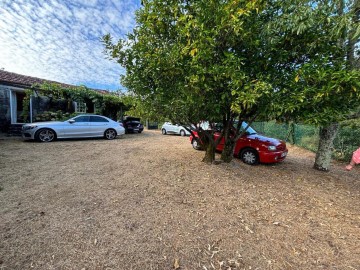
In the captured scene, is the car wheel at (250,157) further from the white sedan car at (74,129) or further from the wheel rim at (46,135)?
the wheel rim at (46,135)

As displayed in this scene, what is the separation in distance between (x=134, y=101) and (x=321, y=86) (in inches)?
159

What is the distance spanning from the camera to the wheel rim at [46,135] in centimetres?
860

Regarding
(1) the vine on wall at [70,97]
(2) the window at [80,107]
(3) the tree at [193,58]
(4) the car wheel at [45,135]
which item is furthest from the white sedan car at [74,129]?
(3) the tree at [193,58]

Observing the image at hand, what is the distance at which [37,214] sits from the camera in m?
2.74

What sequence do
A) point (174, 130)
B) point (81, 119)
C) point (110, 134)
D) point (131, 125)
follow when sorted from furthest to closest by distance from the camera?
point (174, 130) → point (131, 125) → point (110, 134) → point (81, 119)

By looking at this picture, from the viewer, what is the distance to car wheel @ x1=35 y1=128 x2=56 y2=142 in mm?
8539

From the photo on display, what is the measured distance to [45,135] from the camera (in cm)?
869

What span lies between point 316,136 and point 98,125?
1181 cm

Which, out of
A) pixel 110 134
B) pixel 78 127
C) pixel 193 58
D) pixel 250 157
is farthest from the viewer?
pixel 110 134

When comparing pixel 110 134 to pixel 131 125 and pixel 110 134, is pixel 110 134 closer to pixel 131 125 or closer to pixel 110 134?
pixel 110 134

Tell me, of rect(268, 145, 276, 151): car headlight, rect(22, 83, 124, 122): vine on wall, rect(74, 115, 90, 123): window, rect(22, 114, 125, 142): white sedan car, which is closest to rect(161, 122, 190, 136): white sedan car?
rect(22, 83, 124, 122): vine on wall

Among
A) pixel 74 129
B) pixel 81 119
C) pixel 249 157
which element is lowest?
pixel 249 157

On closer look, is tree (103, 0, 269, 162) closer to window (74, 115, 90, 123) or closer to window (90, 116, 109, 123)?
window (74, 115, 90, 123)

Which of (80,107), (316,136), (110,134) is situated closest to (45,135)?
(110,134)
